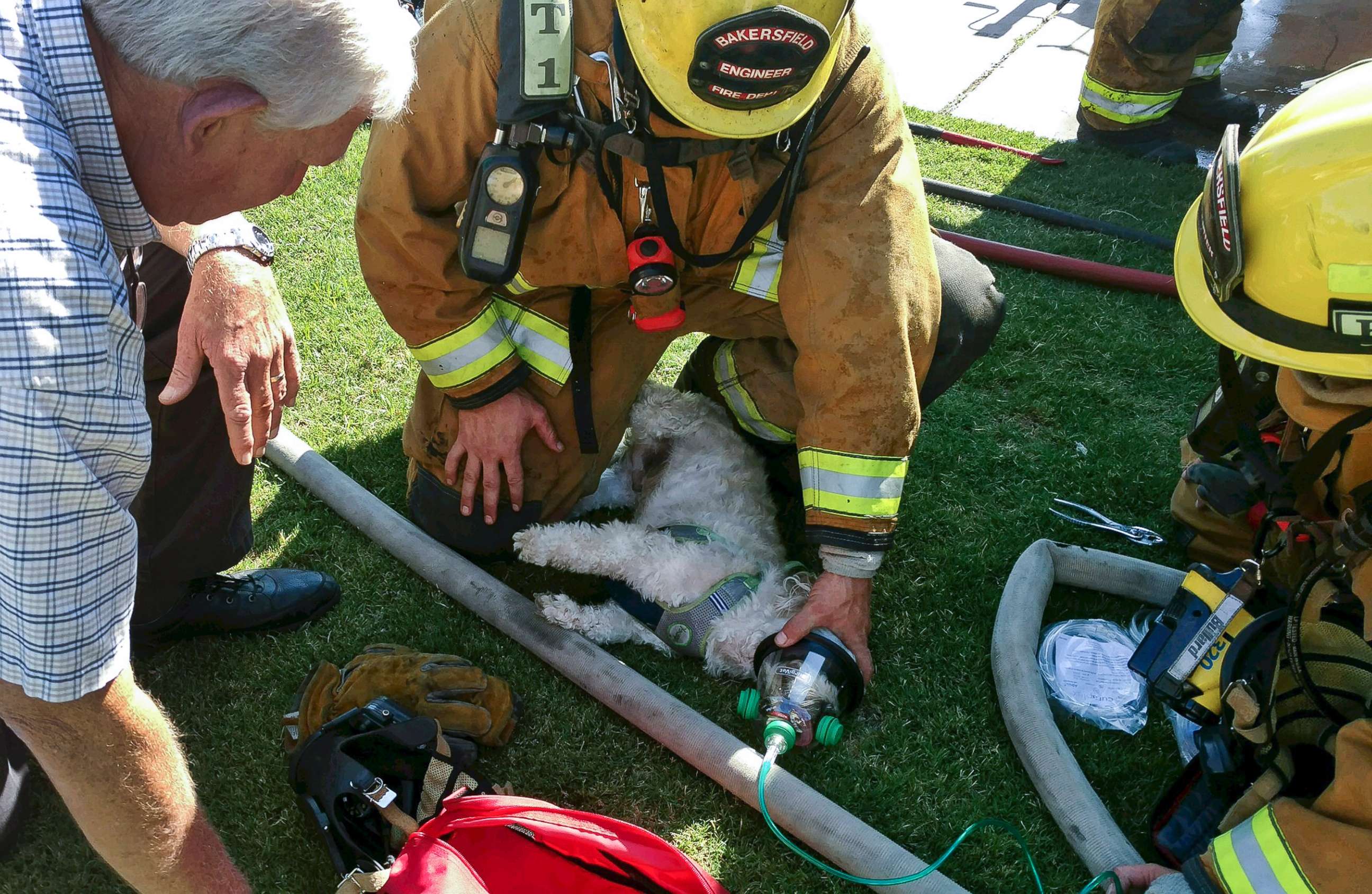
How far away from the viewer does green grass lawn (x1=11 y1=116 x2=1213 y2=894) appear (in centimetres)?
242

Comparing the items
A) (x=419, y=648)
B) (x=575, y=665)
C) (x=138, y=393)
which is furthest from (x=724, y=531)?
(x=138, y=393)

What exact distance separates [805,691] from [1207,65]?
526cm

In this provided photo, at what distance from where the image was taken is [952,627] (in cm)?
298

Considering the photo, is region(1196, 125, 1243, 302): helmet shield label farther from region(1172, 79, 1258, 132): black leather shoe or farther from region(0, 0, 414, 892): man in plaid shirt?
region(1172, 79, 1258, 132): black leather shoe

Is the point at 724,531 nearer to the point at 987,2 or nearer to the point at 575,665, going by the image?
the point at 575,665

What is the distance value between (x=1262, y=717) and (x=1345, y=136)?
4.20 feet

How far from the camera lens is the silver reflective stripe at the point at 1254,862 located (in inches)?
70.7

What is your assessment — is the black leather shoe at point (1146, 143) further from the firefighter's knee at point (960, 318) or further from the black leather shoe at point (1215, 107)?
the firefighter's knee at point (960, 318)

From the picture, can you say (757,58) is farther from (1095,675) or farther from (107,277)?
(1095,675)

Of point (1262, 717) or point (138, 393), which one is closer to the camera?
point (138, 393)

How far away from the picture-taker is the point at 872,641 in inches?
116

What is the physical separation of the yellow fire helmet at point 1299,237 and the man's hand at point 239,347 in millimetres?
2277

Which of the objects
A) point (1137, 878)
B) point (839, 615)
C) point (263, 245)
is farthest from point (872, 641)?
point (263, 245)

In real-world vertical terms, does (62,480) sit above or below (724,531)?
above
